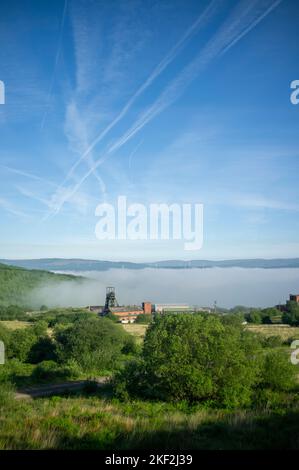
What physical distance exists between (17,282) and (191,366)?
72.4 meters

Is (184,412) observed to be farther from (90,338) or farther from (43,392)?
(90,338)

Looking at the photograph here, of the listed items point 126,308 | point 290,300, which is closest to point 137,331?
point 126,308

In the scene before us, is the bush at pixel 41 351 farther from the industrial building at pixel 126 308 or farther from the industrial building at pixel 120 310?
the industrial building at pixel 120 310

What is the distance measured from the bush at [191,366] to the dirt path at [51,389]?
4.33 metres

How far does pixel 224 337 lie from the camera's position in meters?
16.7

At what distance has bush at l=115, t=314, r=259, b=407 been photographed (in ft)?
50.0

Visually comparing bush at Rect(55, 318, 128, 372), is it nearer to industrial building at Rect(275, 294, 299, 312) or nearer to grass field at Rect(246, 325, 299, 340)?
grass field at Rect(246, 325, 299, 340)

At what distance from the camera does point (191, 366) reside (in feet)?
50.3

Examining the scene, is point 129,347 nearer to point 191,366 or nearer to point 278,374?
point 278,374

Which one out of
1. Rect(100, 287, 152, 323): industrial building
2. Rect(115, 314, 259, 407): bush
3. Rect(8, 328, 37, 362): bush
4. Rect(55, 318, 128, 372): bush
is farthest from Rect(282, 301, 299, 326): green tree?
Rect(115, 314, 259, 407): bush

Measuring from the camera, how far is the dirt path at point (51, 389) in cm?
1928

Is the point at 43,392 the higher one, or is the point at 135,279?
the point at 135,279
